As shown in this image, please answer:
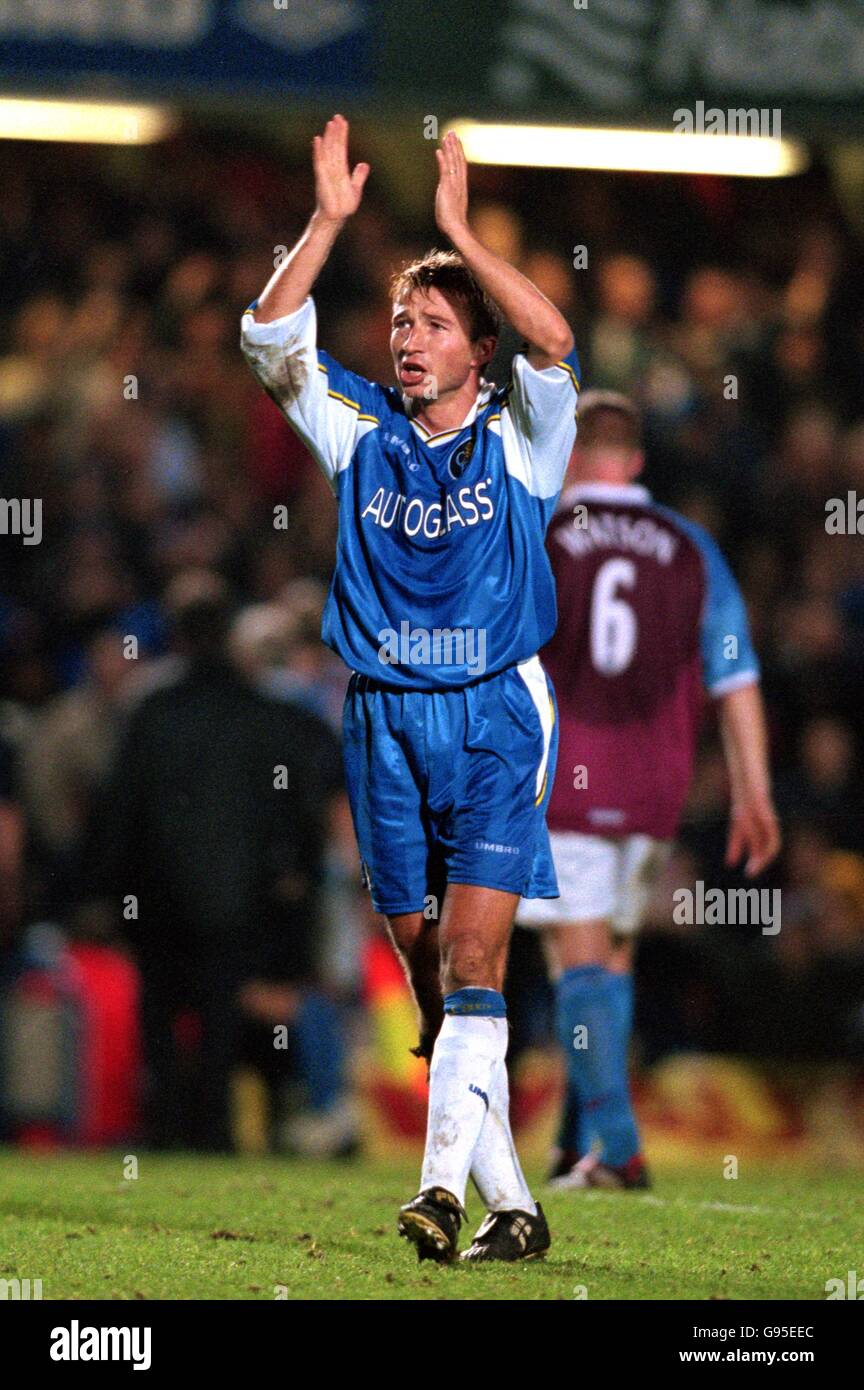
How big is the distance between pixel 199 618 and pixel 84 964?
4.98 feet

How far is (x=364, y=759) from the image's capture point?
16.3ft

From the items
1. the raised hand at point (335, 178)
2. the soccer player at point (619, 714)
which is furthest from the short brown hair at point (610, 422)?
the raised hand at point (335, 178)

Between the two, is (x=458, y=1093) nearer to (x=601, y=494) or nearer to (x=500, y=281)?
(x=500, y=281)

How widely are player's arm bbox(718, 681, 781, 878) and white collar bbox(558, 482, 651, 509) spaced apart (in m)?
0.72

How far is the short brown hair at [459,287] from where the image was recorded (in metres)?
5.03

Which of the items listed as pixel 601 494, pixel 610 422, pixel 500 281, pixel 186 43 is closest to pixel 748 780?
pixel 601 494

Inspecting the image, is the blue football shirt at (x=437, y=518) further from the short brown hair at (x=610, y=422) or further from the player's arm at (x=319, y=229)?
the short brown hair at (x=610, y=422)

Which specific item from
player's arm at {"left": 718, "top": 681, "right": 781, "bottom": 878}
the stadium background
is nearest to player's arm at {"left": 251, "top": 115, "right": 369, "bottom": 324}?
player's arm at {"left": 718, "top": 681, "right": 781, "bottom": 878}

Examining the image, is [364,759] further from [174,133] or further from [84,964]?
[174,133]

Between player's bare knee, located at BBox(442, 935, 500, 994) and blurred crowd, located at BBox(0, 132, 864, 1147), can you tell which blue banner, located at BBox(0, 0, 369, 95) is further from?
player's bare knee, located at BBox(442, 935, 500, 994)

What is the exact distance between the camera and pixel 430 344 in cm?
498

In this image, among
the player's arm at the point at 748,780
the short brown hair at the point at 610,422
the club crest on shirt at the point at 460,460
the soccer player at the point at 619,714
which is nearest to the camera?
the club crest on shirt at the point at 460,460

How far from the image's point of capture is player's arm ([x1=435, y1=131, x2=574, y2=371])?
15.4 ft
